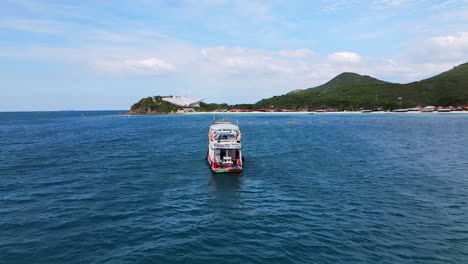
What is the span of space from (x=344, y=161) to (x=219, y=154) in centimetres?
2504

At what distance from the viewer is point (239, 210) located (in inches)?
1326

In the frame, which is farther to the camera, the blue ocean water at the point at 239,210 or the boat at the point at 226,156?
the boat at the point at 226,156

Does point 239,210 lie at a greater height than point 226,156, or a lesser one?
lesser

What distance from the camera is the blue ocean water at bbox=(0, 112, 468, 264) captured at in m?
23.8

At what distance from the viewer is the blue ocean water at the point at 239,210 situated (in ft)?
78.2

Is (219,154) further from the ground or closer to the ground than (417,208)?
further from the ground

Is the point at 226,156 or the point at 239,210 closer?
the point at 239,210

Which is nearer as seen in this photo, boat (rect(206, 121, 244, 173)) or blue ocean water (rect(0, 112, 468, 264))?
blue ocean water (rect(0, 112, 468, 264))

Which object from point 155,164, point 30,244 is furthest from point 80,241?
point 155,164

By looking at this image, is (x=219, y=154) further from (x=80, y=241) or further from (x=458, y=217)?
(x=458, y=217)

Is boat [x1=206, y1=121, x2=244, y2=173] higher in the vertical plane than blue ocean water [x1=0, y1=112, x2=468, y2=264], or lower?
higher

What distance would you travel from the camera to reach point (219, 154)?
51.0 meters

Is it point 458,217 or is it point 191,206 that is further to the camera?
point 191,206

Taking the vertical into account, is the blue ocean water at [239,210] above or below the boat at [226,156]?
below
